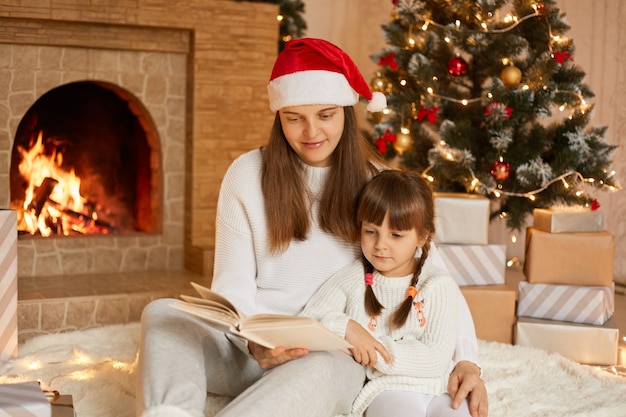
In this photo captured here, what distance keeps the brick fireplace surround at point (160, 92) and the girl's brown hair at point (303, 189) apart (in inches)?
52.2

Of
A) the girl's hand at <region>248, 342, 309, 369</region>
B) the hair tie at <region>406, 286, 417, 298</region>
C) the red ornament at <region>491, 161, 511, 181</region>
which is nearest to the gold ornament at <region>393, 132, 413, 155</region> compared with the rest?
the red ornament at <region>491, 161, 511, 181</region>

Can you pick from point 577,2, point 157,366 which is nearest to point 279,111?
point 157,366

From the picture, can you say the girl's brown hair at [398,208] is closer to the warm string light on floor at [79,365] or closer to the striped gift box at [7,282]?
the warm string light on floor at [79,365]

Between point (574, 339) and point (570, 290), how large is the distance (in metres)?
0.17

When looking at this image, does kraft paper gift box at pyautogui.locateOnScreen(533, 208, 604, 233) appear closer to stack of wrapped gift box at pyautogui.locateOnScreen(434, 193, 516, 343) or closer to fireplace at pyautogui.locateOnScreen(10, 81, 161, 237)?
stack of wrapped gift box at pyautogui.locateOnScreen(434, 193, 516, 343)

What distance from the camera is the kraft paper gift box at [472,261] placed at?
2.79 metres

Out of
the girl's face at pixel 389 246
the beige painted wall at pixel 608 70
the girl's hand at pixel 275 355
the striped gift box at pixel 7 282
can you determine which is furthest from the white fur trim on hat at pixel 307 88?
the beige painted wall at pixel 608 70

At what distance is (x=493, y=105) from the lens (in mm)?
3248

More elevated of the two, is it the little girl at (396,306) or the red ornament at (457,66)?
the red ornament at (457,66)

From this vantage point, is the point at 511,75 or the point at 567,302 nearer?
the point at 567,302

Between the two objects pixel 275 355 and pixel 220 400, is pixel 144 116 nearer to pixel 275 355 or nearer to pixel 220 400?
pixel 220 400

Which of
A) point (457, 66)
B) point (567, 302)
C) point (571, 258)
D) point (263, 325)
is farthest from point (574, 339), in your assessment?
point (263, 325)

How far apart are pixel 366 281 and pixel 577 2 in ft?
8.95

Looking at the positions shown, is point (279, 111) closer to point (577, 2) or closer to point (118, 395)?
point (118, 395)
